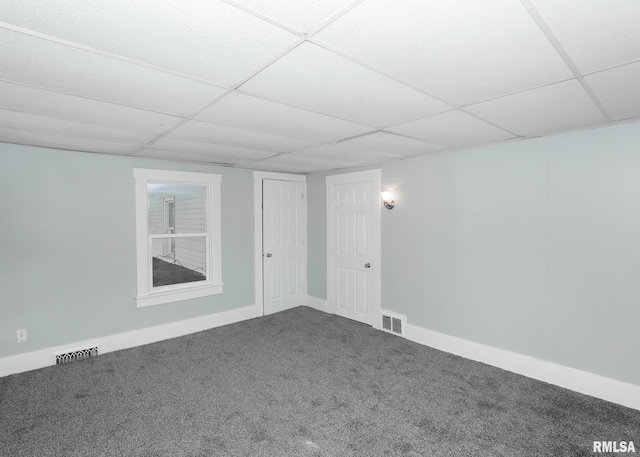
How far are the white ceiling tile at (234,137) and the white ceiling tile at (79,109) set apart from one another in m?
0.17

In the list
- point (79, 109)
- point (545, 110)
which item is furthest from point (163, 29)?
point (545, 110)

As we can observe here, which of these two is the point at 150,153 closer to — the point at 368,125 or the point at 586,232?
the point at 368,125

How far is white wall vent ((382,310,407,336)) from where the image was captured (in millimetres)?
4273

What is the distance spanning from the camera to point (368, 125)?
8.75 feet

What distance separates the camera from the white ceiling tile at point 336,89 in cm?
160

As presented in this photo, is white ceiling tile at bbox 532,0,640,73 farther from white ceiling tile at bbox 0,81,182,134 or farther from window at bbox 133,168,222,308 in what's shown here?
window at bbox 133,168,222,308

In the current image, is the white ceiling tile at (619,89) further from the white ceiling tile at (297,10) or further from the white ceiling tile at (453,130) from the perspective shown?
the white ceiling tile at (297,10)

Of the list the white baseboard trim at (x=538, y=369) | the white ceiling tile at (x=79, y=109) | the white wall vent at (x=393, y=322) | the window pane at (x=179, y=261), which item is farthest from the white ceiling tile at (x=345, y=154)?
the window pane at (x=179, y=261)

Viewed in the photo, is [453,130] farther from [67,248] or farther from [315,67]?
[67,248]

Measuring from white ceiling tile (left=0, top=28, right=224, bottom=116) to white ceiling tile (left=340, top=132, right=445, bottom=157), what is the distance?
153 cm

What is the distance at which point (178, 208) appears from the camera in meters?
5.39

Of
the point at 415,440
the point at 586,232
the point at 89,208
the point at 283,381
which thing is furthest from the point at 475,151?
the point at 89,208

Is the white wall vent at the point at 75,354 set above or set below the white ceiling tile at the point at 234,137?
below

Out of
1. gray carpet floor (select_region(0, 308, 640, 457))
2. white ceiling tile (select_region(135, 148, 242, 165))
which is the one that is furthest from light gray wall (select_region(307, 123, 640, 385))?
white ceiling tile (select_region(135, 148, 242, 165))
